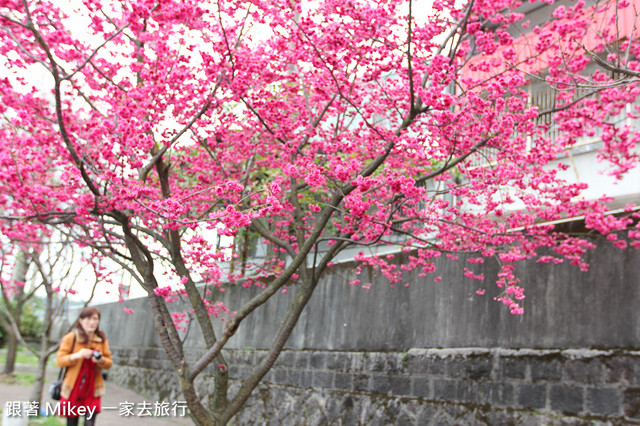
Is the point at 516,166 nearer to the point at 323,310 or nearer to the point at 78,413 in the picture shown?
the point at 323,310

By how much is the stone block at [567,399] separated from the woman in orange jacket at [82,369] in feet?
15.7

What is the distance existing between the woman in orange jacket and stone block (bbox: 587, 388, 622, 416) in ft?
16.6

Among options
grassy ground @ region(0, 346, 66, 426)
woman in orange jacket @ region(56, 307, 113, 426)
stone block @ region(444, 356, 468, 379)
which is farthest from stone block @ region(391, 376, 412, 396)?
grassy ground @ region(0, 346, 66, 426)

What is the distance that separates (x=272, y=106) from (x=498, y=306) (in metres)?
3.77

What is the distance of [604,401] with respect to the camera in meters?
5.90

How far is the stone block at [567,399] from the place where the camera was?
611 cm

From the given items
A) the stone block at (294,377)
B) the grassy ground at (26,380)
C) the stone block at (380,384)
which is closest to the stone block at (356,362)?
the stone block at (380,384)

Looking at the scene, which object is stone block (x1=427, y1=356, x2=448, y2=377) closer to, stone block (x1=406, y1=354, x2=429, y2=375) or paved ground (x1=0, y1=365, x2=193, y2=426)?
stone block (x1=406, y1=354, x2=429, y2=375)

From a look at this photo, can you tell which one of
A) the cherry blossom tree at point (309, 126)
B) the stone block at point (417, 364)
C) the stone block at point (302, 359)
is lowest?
the stone block at point (302, 359)

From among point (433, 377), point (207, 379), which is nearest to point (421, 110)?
point (433, 377)

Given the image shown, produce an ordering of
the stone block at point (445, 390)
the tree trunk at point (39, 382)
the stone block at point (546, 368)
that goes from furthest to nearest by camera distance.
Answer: the tree trunk at point (39, 382) < the stone block at point (445, 390) < the stone block at point (546, 368)

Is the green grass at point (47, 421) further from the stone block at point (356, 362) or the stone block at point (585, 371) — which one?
the stone block at point (585, 371)

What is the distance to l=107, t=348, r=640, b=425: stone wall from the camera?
597 cm

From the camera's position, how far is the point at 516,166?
7609mm
